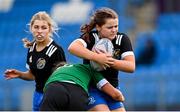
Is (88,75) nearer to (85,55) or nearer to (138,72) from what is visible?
(85,55)

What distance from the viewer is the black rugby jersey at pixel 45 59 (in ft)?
21.9

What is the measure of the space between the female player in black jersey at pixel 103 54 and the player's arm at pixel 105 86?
0.38 feet

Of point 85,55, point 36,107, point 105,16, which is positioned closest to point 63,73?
point 85,55

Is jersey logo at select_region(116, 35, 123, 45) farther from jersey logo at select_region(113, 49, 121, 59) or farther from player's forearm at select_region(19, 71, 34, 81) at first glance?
player's forearm at select_region(19, 71, 34, 81)

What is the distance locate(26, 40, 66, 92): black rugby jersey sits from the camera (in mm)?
6688

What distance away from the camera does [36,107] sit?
6.99 metres

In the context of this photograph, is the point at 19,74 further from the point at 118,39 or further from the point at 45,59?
the point at 118,39

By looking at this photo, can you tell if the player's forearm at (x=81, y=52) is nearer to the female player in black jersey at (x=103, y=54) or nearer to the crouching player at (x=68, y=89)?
the female player in black jersey at (x=103, y=54)

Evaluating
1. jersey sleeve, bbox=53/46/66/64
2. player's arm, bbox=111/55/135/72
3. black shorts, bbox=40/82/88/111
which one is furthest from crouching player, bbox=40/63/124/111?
jersey sleeve, bbox=53/46/66/64

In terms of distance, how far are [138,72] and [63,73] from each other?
835 centimetres

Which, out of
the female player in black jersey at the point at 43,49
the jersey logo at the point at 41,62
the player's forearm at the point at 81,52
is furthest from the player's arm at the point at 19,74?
the player's forearm at the point at 81,52

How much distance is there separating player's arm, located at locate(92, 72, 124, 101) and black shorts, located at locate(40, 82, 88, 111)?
44 cm

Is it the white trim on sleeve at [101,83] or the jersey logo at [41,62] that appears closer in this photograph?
the white trim on sleeve at [101,83]

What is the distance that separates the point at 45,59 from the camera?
6.69m
